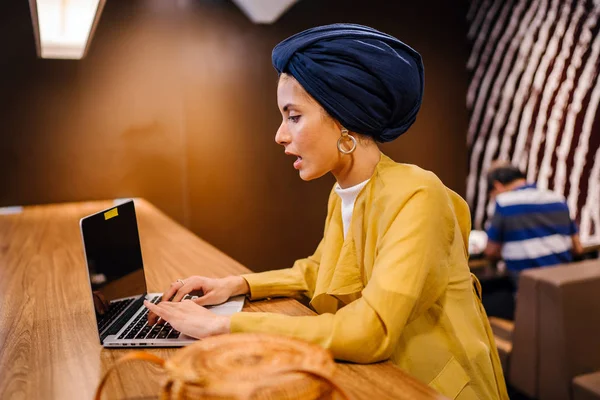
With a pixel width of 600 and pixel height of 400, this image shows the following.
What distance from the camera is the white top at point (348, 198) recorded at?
1.22m

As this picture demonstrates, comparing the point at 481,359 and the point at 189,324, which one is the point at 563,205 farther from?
the point at 189,324

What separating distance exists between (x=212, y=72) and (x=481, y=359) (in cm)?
331

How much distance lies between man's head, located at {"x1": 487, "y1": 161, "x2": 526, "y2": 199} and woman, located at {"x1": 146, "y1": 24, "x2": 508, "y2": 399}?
2462 mm

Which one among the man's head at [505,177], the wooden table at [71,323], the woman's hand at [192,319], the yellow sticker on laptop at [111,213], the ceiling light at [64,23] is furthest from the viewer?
the man's head at [505,177]

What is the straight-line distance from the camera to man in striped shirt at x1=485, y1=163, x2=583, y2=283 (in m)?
3.43

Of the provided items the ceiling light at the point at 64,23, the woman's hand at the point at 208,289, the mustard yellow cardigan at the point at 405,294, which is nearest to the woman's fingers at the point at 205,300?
the woman's hand at the point at 208,289

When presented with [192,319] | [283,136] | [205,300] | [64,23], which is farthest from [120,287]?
[64,23]

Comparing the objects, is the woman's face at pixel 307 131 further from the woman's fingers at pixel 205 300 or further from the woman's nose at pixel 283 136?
the woman's fingers at pixel 205 300

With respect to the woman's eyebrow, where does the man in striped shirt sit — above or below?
below

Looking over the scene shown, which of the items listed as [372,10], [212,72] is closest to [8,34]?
[212,72]

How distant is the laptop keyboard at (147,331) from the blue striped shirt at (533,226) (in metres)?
2.81

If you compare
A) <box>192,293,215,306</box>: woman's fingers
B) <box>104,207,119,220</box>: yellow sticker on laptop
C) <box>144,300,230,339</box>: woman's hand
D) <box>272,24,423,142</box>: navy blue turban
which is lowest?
<box>192,293,215,306</box>: woman's fingers

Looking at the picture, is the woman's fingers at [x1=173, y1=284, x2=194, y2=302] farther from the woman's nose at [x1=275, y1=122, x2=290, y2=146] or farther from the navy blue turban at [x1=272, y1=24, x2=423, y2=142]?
the navy blue turban at [x1=272, y1=24, x2=423, y2=142]

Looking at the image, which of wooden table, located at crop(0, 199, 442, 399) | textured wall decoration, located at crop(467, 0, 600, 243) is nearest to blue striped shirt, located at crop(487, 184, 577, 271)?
textured wall decoration, located at crop(467, 0, 600, 243)
